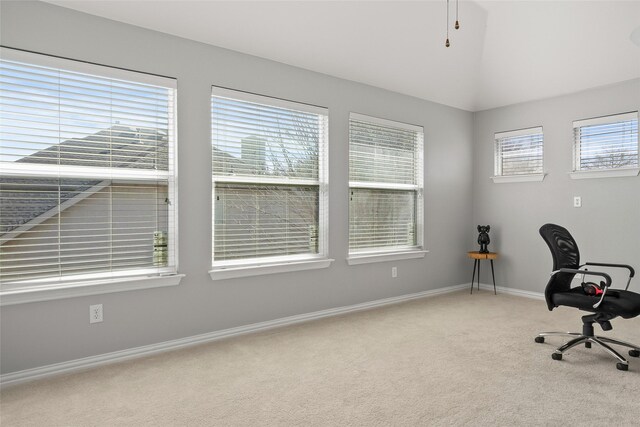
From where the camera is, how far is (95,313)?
291 centimetres

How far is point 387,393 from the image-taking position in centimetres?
248

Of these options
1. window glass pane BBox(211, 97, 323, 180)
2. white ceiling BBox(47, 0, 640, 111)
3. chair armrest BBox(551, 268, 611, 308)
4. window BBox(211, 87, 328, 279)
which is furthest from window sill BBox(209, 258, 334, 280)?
chair armrest BBox(551, 268, 611, 308)

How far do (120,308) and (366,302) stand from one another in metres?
2.53

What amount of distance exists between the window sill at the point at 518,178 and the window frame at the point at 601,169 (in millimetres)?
341

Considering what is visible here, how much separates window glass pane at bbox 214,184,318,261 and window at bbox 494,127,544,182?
2.84 metres

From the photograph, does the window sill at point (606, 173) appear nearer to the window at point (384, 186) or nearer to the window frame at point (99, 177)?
the window at point (384, 186)

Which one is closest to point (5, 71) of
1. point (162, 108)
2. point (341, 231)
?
point (162, 108)

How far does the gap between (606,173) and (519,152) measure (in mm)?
1066

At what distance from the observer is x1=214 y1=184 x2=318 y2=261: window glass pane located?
141 inches

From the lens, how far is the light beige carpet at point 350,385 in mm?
2206

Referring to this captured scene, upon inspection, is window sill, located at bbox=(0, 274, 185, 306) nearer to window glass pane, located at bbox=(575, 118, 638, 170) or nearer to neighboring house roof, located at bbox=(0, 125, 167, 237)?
neighboring house roof, located at bbox=(0, 125, 167, 237)

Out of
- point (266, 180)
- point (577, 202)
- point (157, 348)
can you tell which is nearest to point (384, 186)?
point (266, 180)

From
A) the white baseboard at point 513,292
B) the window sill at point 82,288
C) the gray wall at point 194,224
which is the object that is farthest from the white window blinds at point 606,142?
the window sill at point 82,288

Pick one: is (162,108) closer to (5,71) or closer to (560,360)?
(5,71)
